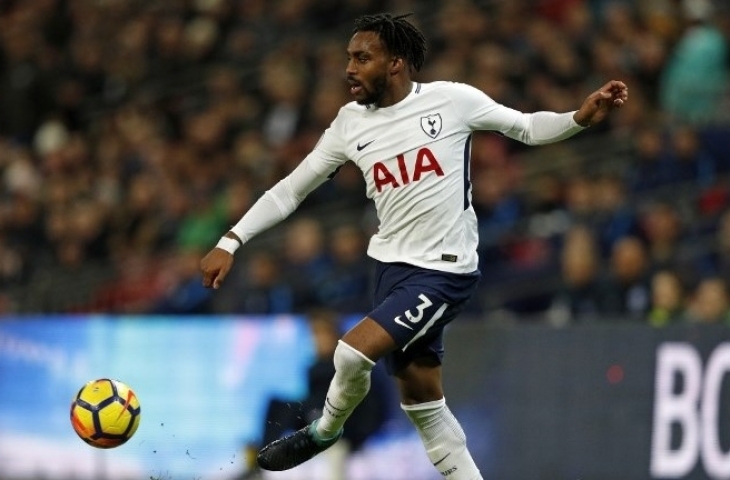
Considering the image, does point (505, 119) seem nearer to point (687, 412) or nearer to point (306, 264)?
point (687, 412)

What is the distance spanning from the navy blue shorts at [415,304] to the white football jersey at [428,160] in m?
0.06

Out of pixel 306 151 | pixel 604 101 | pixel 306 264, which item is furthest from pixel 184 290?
pixel 604 101

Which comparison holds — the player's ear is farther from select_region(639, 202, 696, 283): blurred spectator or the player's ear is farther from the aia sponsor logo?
select_region(639, 202, 696, 283): blurred spectator

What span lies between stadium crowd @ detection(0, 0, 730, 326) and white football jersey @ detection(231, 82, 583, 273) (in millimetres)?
3866

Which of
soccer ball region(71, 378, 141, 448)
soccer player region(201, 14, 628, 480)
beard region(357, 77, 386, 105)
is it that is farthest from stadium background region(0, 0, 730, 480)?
beard region(357, 77, 386, 105)

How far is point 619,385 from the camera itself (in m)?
10.6

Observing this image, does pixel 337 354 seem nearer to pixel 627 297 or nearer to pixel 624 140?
pixel 627 297

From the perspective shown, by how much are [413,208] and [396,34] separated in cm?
86

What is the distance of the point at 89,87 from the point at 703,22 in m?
8.51

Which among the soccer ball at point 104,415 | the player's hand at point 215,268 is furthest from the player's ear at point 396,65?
the soccer ball at point 104,415

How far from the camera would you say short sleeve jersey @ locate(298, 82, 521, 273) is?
735cm

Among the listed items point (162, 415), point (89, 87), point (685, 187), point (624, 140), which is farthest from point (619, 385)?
point (89, 87)

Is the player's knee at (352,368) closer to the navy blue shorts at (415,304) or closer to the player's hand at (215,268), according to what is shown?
the navy blue shorts at (415,304)

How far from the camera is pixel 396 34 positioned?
7391mm
